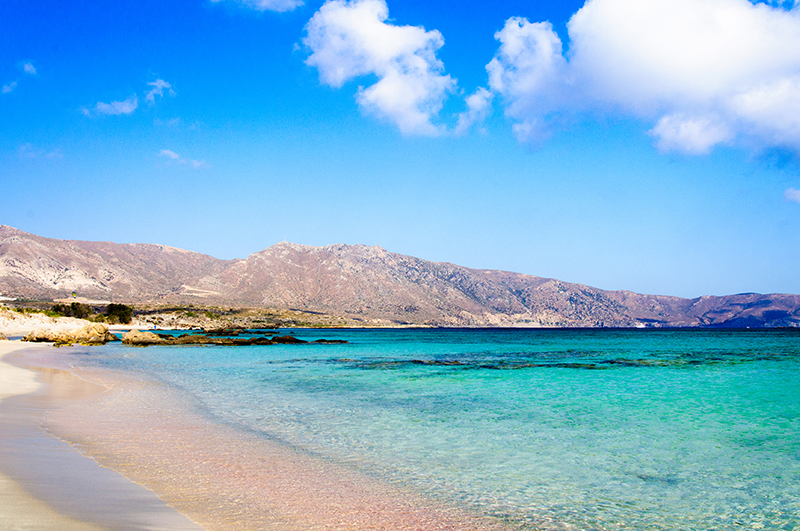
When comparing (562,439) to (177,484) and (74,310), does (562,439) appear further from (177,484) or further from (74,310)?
(74,310)

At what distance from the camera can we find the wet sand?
7.41m

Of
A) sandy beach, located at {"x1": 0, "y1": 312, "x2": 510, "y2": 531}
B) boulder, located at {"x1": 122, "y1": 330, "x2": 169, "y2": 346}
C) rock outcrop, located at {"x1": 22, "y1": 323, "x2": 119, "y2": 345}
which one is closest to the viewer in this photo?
sandy beach, located at {"x1": 0, "y1": 312, "x2": 510, "y2": 531}

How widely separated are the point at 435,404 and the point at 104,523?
1405 centimetres

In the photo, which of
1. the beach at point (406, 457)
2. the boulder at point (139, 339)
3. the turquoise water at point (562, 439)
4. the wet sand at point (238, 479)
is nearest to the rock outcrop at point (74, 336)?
the boulder at point (139, 339)

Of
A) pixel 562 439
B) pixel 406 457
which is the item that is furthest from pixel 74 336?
pixel 562 439

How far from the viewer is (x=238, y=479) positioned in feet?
30.5

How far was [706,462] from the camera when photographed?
11258mm

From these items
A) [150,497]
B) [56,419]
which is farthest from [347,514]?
[56,419]

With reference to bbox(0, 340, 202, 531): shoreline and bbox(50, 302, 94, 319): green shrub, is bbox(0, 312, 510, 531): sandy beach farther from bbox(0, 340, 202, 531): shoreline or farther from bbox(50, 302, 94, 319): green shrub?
bbox(50, 302, 94, 319): green shrub

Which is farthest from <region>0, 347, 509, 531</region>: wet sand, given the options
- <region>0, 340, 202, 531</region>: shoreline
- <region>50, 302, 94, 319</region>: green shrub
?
<region>50, 302, 94, 319</region>: green shrub

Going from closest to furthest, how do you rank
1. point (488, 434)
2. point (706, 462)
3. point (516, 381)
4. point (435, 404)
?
point (706, 462)
point (488, 434)
point (435, 404)
point (516, 381)

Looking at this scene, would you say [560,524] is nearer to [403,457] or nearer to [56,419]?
[403,457]

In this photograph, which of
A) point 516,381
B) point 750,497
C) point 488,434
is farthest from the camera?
point 516,381

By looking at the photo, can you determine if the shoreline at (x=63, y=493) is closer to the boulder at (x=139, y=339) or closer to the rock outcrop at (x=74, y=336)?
the boulder at (x=139, y=339)
